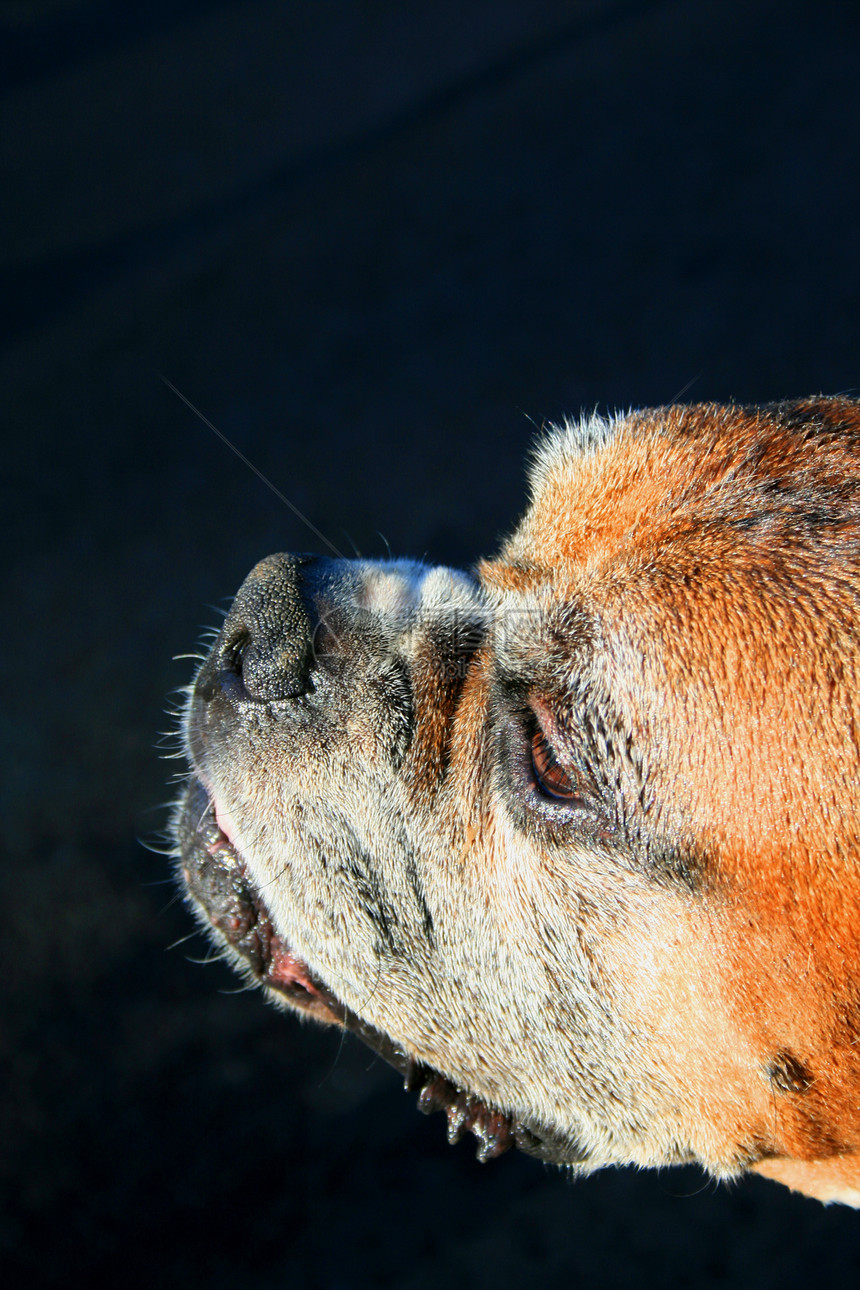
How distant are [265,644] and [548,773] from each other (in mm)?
745

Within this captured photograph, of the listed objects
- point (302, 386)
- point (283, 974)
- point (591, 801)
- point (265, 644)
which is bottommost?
point (283, 974)

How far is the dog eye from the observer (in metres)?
A: 2.21

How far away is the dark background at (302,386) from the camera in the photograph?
3963 mm

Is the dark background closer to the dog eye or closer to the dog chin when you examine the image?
the dog chin

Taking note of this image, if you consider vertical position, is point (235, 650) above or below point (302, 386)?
below

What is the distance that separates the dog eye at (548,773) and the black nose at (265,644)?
0.58 meters

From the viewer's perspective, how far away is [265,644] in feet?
8.21

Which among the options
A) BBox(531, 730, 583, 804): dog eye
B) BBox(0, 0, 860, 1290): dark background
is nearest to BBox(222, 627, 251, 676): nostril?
BBox(531, 730, 583, 804): dog eye

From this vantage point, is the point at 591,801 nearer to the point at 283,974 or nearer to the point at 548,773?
the point at 548,773

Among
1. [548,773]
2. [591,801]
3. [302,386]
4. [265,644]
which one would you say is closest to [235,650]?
[265,644]

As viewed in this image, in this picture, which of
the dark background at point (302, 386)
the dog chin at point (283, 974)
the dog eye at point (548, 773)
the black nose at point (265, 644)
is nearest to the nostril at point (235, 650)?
the black nose at point (265, 644)

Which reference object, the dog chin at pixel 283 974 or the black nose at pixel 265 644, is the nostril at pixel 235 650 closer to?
the black nose at pixel 265 644

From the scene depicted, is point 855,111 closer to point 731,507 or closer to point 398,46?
point 398,46

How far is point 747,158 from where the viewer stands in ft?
23.4
